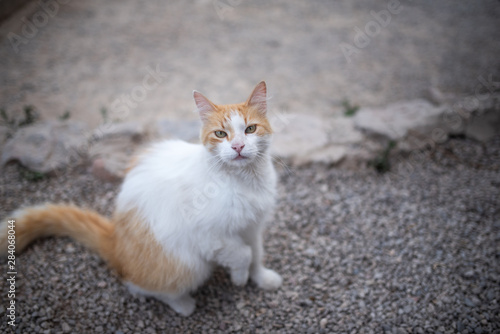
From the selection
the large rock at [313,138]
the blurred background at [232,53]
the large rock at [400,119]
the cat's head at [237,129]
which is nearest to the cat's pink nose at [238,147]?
the cat's head at [237,129]

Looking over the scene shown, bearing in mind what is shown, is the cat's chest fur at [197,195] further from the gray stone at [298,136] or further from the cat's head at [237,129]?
the gray stone at [298,136]

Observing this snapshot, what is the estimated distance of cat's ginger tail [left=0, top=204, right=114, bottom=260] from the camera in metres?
2.51

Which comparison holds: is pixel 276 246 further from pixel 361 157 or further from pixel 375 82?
pixel 375 82

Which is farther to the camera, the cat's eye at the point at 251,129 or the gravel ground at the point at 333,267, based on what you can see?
the gravel ground at the point at 333,267

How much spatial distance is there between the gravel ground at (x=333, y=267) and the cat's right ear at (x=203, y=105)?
56.7 inches

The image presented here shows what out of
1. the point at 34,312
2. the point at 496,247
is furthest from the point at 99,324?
the point at 496,247

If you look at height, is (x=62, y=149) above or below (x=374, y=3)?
below

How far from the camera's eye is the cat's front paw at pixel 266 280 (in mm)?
2674

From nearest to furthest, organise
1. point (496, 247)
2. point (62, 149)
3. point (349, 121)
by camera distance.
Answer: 1. point (496, 247)
2. point (62, 149)
3. point (349, 121)

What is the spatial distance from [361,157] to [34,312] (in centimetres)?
342

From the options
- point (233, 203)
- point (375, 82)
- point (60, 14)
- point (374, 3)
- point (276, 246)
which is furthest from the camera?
point (374, 3)

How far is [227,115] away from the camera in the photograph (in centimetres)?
210

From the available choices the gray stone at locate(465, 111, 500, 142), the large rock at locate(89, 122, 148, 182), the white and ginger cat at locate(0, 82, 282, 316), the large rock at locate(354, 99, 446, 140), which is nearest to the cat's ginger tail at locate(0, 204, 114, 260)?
the white and ginger cat at locate(0, 82, 282, 316)

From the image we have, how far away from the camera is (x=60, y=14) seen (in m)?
6.62
